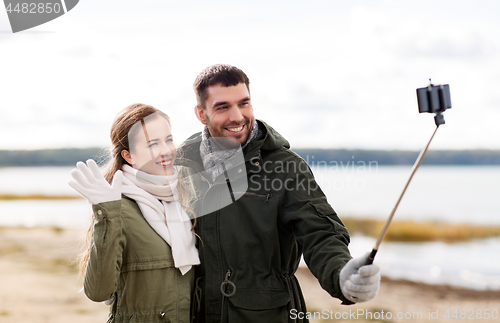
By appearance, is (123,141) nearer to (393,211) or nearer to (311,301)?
(393,211)

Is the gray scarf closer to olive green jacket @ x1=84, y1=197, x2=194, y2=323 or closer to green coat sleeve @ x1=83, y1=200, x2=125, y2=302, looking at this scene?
olive green jacket @ x1=84, y1=197, x2=194, y2=323

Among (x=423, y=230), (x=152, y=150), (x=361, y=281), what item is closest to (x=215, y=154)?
(x=152, y=150)

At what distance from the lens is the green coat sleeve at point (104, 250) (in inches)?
79.3

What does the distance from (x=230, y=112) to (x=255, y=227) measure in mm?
670

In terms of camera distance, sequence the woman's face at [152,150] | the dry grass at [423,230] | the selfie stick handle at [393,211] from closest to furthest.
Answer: the selfie stick handle at [393,211]
the woman's face at [152,150]
the dry grass at [423,230]

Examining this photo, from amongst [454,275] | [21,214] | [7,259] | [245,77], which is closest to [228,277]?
[245,77]

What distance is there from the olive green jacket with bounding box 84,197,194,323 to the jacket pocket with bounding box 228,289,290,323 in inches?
9.7

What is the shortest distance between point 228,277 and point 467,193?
33823 millimetres

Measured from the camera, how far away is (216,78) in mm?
Answer: 2582

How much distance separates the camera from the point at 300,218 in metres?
2.26

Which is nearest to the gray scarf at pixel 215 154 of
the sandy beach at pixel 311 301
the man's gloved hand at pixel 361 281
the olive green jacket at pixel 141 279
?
the olive green jacket at pixel 141 279

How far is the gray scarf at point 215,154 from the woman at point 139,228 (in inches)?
8.2

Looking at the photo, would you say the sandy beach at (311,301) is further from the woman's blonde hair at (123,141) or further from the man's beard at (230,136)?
the man's beard at (230,136)

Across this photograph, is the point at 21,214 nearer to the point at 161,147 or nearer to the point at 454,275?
the point at 454,275
